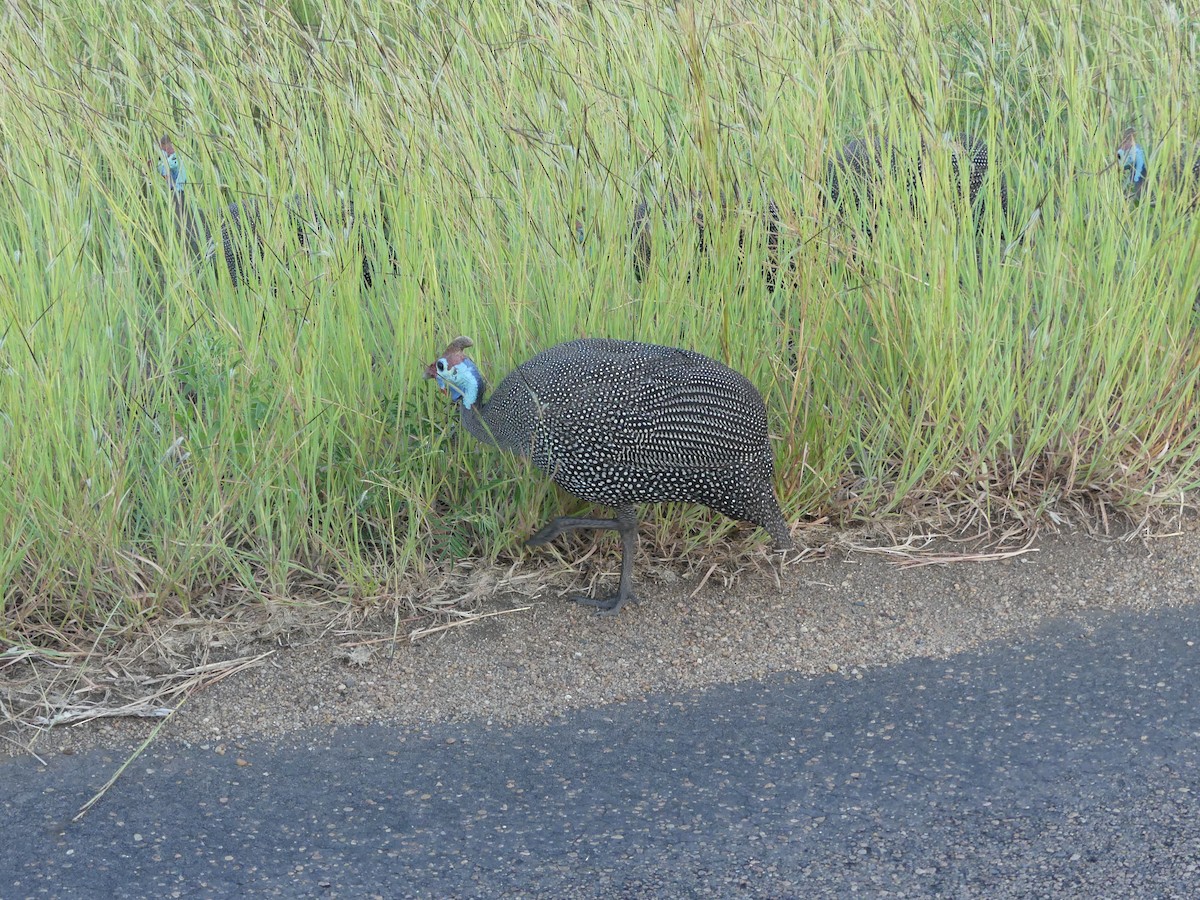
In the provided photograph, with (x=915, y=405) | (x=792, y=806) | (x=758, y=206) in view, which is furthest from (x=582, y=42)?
(x=792, y=806)

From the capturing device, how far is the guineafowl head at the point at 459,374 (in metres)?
3.02

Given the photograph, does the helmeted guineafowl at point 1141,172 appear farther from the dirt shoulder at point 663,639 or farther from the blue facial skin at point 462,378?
the blue facial skin at point 462,378

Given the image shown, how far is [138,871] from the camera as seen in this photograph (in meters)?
2.22

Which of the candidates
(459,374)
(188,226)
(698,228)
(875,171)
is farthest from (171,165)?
(875,171)

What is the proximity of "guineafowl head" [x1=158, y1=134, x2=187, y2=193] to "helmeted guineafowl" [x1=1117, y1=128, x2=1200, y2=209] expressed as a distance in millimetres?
2630

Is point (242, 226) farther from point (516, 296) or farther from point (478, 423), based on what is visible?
point (478, 423)

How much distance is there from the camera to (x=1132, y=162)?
376 cm

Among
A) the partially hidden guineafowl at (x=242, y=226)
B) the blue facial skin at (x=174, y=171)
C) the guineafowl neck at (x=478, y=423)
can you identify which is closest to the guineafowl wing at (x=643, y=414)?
the guineafowl neck at (x=478, y=423)

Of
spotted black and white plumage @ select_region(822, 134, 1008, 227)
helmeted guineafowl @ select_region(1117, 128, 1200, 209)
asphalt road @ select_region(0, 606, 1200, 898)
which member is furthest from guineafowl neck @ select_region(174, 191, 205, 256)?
helmeted guineafowl @ select_region(1117, 128, 1200, 209)

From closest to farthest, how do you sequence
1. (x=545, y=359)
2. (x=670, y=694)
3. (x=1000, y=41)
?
1. (x=670, y=694)
2. (x=545, y=359)
3. (x=1000, y=41)

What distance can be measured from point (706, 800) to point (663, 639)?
62 cm

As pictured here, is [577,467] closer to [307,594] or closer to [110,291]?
[307,594]

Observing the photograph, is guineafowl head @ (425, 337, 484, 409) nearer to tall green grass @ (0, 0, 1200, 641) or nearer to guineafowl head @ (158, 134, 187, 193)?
tall green grass @ (0, 0, 1200, 641)

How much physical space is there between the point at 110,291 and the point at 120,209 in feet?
1.01
